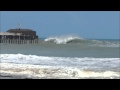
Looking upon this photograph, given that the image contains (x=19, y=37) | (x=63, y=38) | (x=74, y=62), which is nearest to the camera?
(x=74, y=62)

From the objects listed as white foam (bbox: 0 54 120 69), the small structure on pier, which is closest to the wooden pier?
the small structure on pier

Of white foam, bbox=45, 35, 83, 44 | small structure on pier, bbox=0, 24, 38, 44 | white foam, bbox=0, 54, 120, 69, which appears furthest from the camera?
white foam, bbox=45, 35, 83, 44

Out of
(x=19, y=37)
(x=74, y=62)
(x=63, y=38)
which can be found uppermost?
(x=19, y=37)

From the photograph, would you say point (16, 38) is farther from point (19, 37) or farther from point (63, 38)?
point (63, 38)

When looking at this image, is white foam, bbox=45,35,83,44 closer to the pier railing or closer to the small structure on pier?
the small structure on pier

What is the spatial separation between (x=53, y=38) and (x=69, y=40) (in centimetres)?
354

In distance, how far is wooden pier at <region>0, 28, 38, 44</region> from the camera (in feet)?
121

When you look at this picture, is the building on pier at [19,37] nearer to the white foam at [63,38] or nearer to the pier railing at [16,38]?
the pier railing at [16,38]

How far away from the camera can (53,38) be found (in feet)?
132

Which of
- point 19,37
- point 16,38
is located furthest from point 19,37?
point 16,38

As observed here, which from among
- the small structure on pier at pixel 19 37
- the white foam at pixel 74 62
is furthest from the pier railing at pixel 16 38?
the white foam at pixel 74 62

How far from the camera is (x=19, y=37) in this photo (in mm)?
38125
